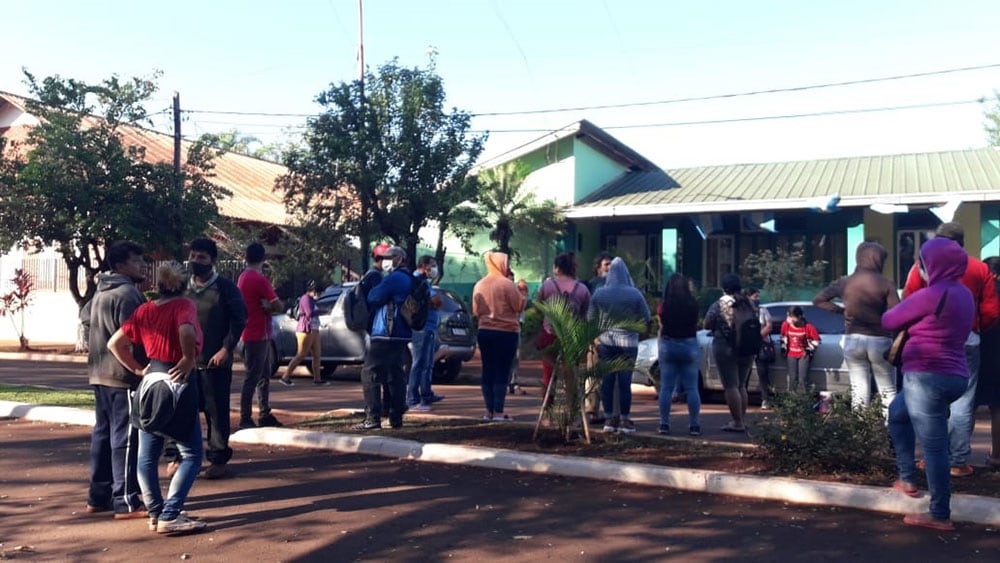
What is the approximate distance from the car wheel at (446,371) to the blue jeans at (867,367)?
9318mm

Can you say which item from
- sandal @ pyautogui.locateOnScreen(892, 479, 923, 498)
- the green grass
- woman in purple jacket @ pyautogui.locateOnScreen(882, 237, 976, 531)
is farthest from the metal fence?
woman in purple jacket @ pyautogui.locateOnScreen(882, 237, 976, 531)

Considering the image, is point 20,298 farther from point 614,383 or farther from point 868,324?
point 868,324

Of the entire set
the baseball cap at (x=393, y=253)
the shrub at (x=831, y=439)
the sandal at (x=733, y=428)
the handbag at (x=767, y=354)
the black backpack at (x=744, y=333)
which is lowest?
the sandal at (x=733, y=428)

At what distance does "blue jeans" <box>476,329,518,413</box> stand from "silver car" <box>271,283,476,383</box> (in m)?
5.86

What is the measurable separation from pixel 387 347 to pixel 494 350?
3.39ft

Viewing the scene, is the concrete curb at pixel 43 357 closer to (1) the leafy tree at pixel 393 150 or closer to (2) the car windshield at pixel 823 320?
(1) the leafy tree at pixel 393 150

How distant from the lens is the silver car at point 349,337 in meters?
15.4

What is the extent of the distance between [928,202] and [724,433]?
12.8 meters

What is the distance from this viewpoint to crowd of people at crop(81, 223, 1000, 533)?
560 centimetres

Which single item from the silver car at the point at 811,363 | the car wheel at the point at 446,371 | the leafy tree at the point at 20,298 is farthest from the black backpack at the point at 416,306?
the leafy tree at the point at 20,298

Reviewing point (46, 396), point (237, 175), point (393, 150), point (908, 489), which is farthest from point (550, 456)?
point (237, 175)

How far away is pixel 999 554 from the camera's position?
5.15 metres

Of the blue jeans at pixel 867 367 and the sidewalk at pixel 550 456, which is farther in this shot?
the blue jeans at pixel 867 367

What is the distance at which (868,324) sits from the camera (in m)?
7.06
